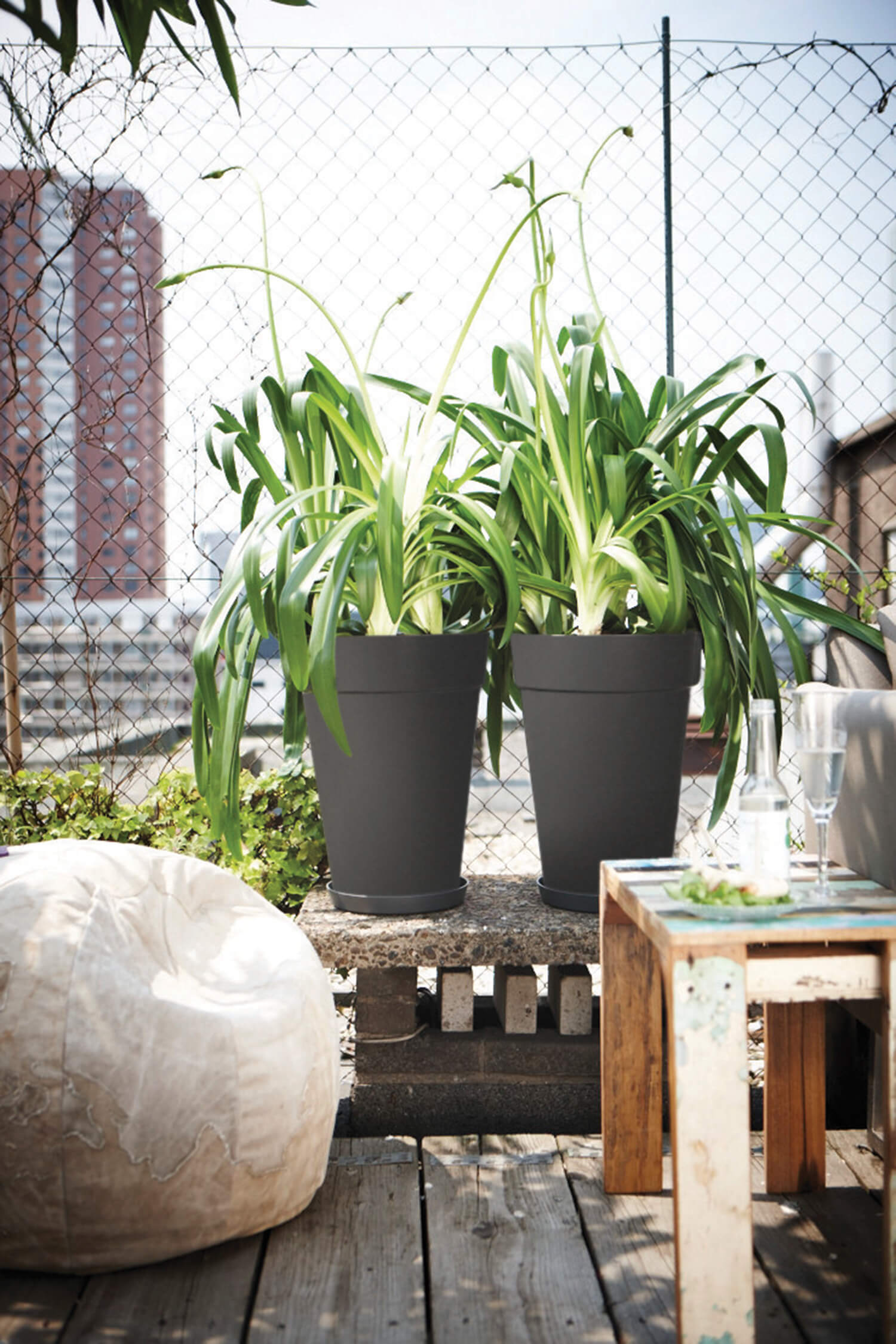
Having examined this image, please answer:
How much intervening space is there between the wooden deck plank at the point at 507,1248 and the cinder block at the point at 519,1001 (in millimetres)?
162

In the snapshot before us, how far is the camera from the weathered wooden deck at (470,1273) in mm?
1149

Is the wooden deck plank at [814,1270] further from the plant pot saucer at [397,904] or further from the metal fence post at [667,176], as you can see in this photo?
the metal fence post at [667,176]

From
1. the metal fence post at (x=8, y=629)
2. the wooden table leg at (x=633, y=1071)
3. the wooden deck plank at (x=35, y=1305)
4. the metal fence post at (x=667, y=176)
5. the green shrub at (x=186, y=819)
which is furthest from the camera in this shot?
the metal fence post at (x=8, y=629)

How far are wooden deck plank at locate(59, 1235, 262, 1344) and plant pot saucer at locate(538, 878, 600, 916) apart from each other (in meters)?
0.67

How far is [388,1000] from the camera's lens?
66.2 inches

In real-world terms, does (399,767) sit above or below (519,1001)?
above

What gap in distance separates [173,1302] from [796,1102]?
0.85 metres

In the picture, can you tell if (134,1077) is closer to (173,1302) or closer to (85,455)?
(173,1302)

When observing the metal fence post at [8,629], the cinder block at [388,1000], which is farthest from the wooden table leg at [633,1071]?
the metal fence post at [8,629]

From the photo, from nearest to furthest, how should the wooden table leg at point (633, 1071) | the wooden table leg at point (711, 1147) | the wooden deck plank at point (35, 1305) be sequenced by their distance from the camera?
the wooden table leg at point (711, 1147), the wooden deck plank at point (35, 1305), the wooden table leg at point (633, 1071)

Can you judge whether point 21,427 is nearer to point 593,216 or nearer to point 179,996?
point 593,216

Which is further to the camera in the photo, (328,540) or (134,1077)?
(328,540)

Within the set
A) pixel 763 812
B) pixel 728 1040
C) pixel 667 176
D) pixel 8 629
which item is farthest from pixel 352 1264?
pixel 667 176

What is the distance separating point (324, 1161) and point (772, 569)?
5.15ft
